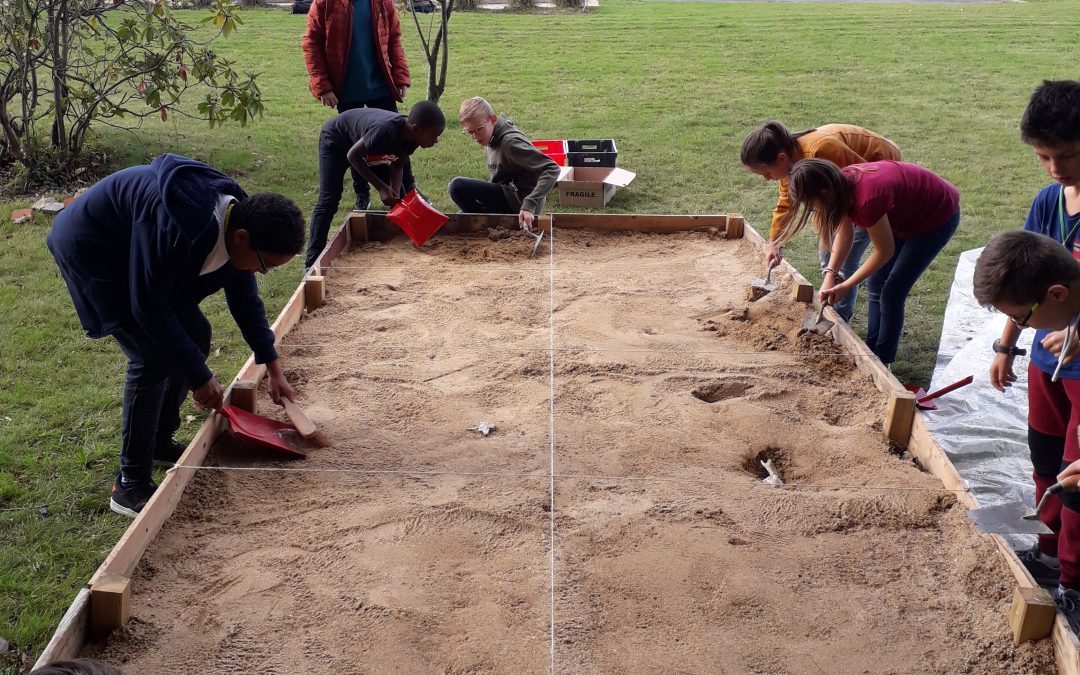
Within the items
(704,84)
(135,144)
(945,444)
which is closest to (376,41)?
(135,144)

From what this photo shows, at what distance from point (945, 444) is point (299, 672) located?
8.83 ft

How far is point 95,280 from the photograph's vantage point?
268 centimetres

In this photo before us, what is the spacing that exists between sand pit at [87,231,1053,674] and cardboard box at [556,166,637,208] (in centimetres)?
232

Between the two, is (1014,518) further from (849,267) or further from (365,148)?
(365,148)

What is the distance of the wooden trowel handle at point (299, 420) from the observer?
3.19m

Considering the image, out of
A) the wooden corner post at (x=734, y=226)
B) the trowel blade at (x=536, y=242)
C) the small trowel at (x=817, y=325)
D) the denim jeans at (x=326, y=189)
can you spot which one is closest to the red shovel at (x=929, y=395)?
the small trowel at (x=817, y=325)

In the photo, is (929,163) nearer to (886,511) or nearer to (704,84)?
(704,84)

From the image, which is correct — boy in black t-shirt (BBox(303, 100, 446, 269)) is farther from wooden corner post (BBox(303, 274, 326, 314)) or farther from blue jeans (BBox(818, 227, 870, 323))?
blue jeans (BBox(818, 227, 870, 323))

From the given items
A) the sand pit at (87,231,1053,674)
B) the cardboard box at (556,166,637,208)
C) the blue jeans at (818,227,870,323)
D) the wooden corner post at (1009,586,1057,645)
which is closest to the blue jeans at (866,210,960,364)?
the blue jeans at (818,227,870,323)

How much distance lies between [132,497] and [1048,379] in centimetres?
299

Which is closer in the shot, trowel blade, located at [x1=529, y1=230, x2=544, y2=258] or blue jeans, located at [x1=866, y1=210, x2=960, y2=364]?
blue jeans, located at [x1=866, y1=210, x2=960, y2=364]

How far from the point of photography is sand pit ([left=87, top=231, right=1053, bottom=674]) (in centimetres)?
235

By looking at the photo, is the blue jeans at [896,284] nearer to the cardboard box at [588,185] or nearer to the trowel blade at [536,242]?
the trowel blade at [536,242]

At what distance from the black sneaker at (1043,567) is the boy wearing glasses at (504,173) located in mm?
3315
